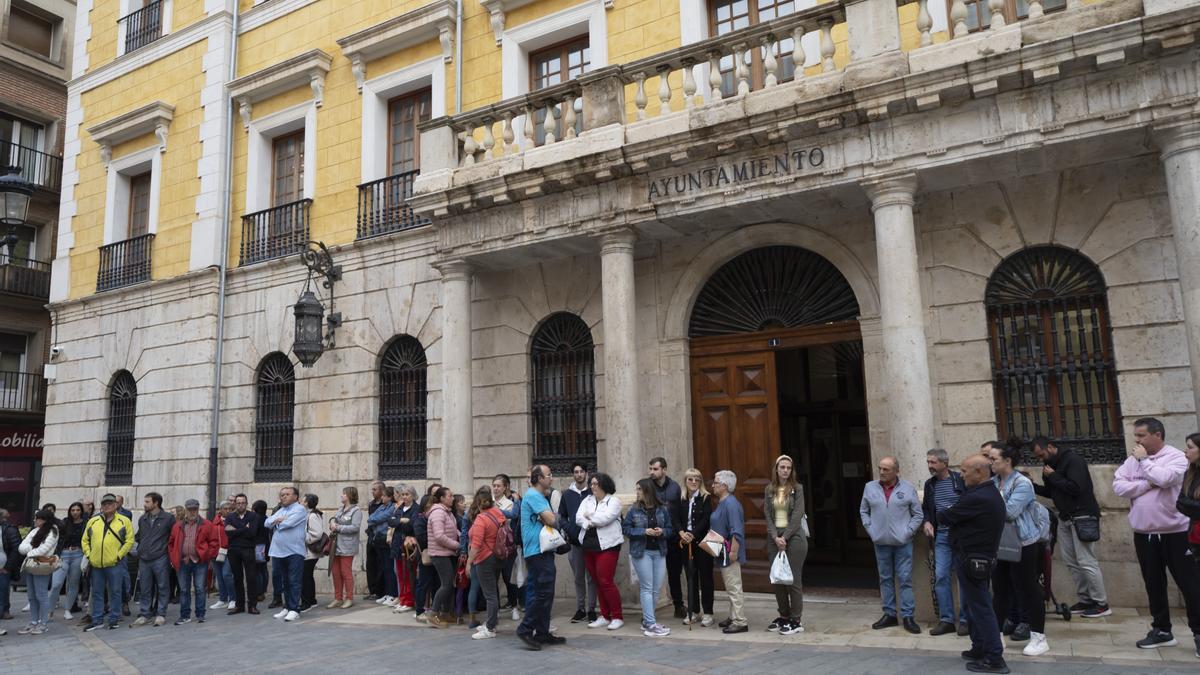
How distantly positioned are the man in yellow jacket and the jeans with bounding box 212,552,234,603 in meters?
1.37

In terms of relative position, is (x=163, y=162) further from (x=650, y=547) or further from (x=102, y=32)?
(x=650, y=547)

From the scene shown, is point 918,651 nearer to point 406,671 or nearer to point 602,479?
point 602,479

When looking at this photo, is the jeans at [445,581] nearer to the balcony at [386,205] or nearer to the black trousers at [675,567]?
the black trousers at [675,567]

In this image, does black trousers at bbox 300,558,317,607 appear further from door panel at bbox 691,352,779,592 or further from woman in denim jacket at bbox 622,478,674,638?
door panel at bbox 691,352,779,592

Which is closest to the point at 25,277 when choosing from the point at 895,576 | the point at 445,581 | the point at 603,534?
the point at 445,581

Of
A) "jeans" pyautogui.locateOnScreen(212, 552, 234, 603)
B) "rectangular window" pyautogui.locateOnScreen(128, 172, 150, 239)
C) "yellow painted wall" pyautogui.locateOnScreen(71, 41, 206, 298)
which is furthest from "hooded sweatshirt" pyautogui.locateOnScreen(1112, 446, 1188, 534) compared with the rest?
"rectangular window" pyautogui.locateOnScreen(128, 172, 150, 239)

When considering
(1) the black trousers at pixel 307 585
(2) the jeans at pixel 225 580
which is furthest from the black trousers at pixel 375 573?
(2) the jeans at pixel 225 580

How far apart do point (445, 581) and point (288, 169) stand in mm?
9740

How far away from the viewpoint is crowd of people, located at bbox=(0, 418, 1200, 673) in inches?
259

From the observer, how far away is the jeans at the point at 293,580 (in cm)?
1084

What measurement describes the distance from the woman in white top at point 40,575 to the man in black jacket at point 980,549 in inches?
405

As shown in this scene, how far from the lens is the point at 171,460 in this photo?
1596cm

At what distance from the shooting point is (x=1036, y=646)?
22.1 feet

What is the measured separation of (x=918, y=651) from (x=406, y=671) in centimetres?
425
